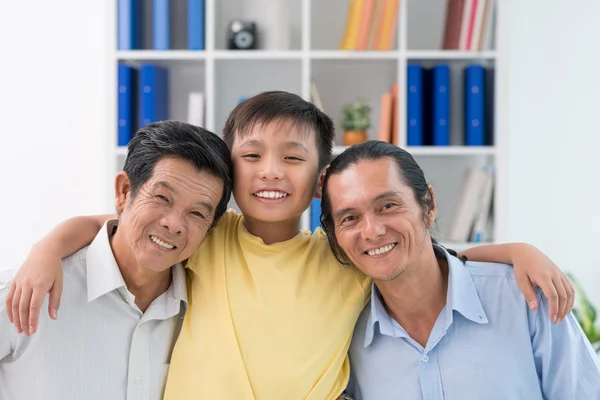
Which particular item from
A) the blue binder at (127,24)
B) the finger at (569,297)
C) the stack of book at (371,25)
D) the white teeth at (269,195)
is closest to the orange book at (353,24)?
the stack of book at (371,25)

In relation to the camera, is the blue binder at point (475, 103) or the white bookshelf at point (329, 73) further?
the white bookshelf at point (329, 73)

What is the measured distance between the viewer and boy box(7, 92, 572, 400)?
1463mm

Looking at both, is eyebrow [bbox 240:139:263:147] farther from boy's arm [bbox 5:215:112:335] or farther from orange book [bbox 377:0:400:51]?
orange book [bbox 377:0:400:51]

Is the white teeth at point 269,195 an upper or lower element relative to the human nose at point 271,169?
lower

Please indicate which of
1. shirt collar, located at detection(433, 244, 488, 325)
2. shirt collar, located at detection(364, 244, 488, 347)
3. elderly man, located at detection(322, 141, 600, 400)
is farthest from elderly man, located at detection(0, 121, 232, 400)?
shirt collar, located at detection(433, 244, 488, 325)

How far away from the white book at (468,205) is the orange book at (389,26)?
75 centimetres

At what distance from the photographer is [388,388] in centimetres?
153

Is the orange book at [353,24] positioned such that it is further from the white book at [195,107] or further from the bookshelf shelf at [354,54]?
the white book at [195,107]

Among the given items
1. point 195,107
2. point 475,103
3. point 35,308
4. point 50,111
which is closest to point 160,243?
point 35,308

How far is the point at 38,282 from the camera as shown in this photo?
1.38 m

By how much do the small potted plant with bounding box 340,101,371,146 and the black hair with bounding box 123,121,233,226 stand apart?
165cm

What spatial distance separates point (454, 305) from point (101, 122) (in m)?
2.76

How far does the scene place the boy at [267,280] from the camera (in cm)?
146

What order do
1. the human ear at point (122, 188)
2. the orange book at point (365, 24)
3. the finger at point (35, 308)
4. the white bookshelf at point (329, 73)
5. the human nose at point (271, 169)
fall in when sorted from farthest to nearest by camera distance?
the white bookshelf at point (329, 73), the orange book at point (365, 24), the human nose at point (271, 169), the human ear at point (122, 188), the finger at point (35, 308)
